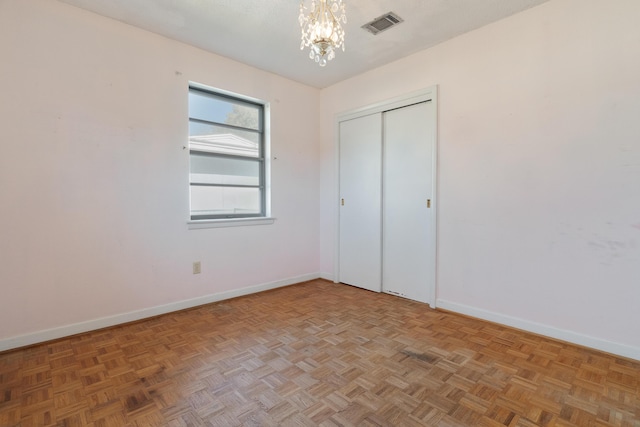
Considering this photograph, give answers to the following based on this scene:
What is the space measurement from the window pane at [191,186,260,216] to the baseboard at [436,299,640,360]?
7.78 feet

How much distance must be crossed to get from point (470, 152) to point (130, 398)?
10.3 feet

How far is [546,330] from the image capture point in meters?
2.41

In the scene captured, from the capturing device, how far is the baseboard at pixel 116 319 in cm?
225

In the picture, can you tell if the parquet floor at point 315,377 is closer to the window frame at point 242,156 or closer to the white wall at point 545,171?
the white wall at point 545,171

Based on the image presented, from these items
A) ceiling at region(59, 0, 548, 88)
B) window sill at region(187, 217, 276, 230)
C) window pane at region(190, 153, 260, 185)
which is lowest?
window sill at region(187, 217, 276, 230)

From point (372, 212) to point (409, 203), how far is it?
0.50 m

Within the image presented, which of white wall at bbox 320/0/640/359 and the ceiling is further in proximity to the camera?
the ceiling

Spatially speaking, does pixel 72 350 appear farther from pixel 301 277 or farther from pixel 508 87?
pixel 508 87

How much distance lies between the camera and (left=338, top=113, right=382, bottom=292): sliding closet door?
11.9ft

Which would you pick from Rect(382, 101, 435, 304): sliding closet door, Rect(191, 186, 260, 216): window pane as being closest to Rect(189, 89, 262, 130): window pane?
Rect(191, 186, 260, 216): window pane

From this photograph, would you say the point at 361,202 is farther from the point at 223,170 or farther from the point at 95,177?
the point at 95,177

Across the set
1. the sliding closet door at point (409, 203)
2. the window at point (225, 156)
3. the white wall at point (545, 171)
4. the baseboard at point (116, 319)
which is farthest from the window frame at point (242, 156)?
the white wall at point (545, 171)

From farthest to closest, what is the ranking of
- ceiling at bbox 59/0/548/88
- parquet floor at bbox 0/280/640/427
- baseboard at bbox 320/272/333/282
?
baseboard at bbox 320/272/333/282, ceiling at bbox 59/0/548/88, parquet floor at bbox 0/280/640/427

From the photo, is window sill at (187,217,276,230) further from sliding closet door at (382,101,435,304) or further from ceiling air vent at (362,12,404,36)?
ceiling air vent at (362,12,404,36)
